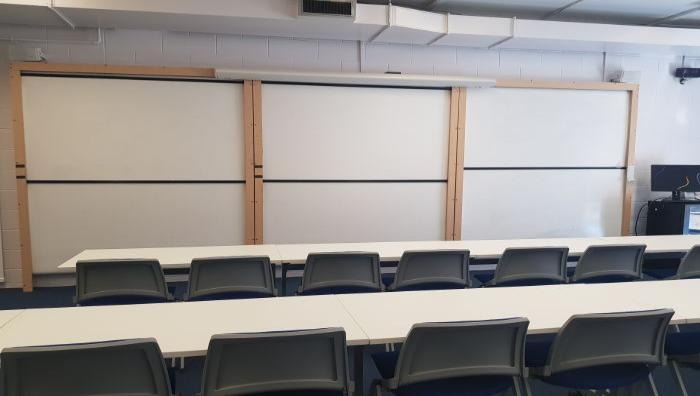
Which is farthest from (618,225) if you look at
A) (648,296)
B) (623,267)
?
(648,296)

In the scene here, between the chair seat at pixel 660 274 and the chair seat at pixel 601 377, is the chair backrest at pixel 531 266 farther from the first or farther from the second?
the chair seat at pixel 660 274

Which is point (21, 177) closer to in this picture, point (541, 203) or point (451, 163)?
point (451, 163)

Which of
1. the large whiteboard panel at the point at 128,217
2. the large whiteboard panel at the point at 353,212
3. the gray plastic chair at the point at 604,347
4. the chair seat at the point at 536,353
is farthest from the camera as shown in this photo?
the large whiteboard panel at the point at 353,212

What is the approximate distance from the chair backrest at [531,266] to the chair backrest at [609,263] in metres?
0.17

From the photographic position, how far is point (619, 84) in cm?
601

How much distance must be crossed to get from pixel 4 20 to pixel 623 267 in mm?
5936

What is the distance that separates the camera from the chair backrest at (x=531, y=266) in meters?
3.23

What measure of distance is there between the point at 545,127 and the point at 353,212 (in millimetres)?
2702

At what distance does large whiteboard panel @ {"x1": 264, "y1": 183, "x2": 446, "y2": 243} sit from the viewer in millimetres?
5410

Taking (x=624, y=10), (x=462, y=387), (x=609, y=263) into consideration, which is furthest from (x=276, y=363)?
(x=624, y=10)

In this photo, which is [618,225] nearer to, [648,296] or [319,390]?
[648,296]

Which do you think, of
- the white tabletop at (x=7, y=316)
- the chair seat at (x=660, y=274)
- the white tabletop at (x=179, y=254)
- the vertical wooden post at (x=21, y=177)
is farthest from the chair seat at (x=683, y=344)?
the vertical wooden post at (x=21, y=177)

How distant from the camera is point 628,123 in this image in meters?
6.15

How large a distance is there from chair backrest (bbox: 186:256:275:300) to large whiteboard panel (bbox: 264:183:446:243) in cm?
247
